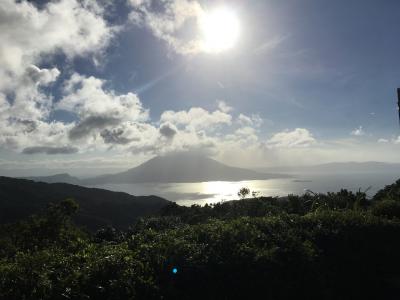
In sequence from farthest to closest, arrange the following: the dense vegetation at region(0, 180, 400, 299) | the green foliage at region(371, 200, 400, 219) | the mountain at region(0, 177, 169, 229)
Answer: the mountain at region(0, 177, 169, 229)
the green foliage at region(371, 200, 400, 219)
the dense vegetation at region(0, 180, 400, 299)

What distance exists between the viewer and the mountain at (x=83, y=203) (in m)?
127

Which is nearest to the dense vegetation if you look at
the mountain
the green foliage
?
the green foliage

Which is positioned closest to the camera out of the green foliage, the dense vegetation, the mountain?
the dense vegetation

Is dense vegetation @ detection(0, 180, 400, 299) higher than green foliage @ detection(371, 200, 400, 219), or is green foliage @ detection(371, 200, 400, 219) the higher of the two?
green foliage @ detection(371, 200, 400, 219)

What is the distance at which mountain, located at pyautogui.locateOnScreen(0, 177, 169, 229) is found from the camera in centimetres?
12684

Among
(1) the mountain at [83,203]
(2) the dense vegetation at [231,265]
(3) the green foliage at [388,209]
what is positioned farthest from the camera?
(1) the mountain at [83,203]

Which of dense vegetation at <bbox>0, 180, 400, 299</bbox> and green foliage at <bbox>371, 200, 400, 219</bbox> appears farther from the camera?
green foliage at <bbox>371, 200, 400, 219</bbox>

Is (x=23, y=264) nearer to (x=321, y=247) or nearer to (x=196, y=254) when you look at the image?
(x=196, y=254)

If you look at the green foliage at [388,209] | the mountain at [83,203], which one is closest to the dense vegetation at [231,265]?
the green foliage at [388,209]

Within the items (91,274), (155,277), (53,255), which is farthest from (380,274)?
(53,255)

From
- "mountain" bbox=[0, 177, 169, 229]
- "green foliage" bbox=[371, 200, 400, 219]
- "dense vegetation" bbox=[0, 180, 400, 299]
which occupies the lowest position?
"mountain" bbox=[0, 177, 169, 229]

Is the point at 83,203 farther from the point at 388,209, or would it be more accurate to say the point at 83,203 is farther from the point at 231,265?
the point at 231,265

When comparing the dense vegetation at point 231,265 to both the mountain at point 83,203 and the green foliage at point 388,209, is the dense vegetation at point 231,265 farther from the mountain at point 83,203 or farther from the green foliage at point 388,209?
the mountain at point 83,203

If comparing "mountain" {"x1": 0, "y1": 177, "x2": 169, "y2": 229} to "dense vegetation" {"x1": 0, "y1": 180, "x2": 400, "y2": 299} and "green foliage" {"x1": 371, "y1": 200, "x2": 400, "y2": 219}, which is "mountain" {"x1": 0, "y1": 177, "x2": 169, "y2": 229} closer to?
"green foliage" {"x1": 371, "y1": 200, "x2": 400, "y2": 219}
